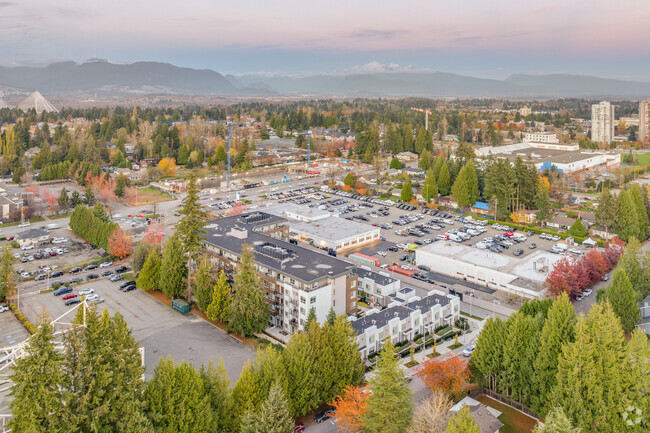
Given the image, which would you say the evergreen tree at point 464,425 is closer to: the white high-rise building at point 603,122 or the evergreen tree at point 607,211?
the evergreen tree at point 607,211

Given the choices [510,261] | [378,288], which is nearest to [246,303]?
[378,288]

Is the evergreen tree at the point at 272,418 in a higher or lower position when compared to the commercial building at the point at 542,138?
lower

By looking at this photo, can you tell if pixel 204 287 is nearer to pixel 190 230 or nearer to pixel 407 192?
pixel 190 230

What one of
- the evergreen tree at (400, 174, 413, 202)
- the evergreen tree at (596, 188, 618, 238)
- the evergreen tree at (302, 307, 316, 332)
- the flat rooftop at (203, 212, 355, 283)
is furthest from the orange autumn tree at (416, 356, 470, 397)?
the evergreen tree at (400, 174, 413, 202)

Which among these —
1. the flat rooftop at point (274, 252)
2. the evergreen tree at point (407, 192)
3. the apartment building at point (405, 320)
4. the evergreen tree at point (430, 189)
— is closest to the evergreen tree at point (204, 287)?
the flat rooftop at point (274, 252)

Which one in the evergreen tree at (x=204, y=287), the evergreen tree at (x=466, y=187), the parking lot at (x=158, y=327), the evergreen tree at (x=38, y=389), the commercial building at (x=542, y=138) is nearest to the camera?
the evergreen tree at (x=38, y=389)

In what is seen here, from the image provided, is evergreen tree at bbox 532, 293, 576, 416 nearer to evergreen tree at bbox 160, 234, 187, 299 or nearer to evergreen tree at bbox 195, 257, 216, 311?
evergreen tree at bbox 195, 257, 216, 311
